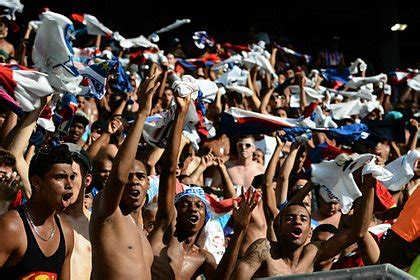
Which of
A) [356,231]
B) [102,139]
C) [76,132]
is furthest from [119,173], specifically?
[76,132]

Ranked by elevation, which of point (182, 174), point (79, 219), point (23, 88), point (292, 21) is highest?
point (23, 88)

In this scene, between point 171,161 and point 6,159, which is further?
point 171,161

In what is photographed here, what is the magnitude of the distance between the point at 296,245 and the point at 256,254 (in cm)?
29

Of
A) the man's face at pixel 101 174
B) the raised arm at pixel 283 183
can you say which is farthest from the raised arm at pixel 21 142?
the raised arm at pixel 283 183

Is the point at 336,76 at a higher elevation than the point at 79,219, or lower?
lower

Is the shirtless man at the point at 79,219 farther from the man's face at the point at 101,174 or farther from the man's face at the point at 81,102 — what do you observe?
the man's face at the point at 81,102

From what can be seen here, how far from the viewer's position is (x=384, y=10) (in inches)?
704

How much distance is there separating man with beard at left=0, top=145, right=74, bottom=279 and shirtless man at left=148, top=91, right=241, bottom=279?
2.26ft

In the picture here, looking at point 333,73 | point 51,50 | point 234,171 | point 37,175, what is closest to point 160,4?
point 333,73

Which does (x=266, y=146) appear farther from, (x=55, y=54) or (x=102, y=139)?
(x=55, y=54)

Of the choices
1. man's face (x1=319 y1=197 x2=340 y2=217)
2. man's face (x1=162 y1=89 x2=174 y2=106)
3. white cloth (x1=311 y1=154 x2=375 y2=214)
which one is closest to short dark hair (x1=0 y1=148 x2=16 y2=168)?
white cloth (x1=311 y1=154 x2=375 y2=214)

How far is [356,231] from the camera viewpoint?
21.7 feet

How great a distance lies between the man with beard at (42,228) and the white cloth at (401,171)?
3.78 meters

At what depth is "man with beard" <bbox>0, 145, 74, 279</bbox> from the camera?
4668 millimetres
